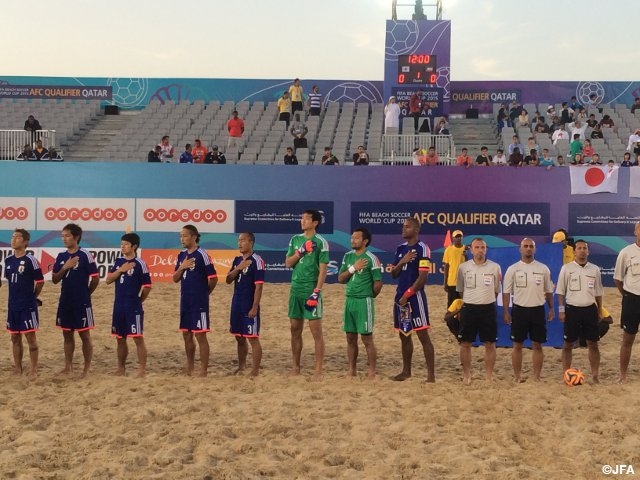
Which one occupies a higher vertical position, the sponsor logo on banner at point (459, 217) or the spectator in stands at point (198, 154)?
the spectator in stands at point (198, 154)

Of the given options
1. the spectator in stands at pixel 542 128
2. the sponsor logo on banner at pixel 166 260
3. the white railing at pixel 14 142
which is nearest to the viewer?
the sponsor logo on banner at pixel 166 260

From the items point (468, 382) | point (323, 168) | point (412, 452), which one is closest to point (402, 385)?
point (468, 382)

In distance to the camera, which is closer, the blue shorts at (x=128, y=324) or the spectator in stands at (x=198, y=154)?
the blue shorts at (x=128, y=324)

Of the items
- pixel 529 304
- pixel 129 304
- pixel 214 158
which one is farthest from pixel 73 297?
pixel 214 158

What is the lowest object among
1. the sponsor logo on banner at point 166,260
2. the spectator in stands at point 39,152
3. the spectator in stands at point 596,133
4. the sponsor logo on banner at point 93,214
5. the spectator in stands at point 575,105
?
the sponsor logo on banner at point 166,260

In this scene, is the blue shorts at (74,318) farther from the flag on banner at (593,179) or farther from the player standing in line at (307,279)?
the flag on banner at (593,179)

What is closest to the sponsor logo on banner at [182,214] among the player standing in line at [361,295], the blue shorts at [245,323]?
the blue shorts at [245,323]

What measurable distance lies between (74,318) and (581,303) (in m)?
5.70

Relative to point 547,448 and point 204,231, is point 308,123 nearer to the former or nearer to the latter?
point 204,231

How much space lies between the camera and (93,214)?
16.0 metres

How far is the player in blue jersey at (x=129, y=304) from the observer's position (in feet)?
26.6

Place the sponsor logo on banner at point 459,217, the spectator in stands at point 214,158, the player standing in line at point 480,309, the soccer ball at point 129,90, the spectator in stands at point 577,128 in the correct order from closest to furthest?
the player standing in line at point 480,309 → the sponsor logo on banner at point 459,217 → the spectator in stands at point 214,158 → the spectator in stands at point 577,128 → the soccer ball at point 129,90

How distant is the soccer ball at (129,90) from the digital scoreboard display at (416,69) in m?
9.94

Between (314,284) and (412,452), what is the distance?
9.91 feet
